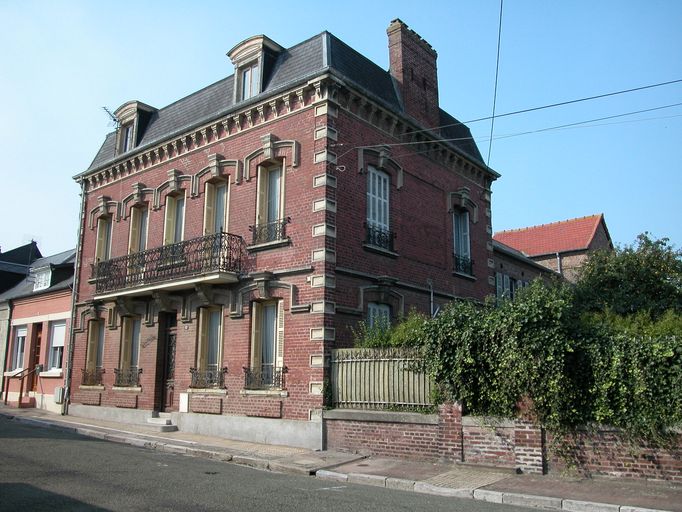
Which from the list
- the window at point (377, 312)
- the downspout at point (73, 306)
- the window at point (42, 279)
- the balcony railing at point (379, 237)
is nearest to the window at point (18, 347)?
the window at point (42, 279)

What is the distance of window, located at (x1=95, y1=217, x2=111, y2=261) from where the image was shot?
20953 mm

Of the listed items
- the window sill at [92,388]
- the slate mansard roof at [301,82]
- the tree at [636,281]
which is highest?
the slate mansard roof at [301,82]

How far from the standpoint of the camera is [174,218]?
60.1 ft

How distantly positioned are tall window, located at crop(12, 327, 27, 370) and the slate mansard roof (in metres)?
9.23

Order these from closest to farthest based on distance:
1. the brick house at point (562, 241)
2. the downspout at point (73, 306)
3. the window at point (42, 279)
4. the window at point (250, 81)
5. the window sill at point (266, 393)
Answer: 1. the window sill at point (266, 393)
2. the window at point (250, 81)
3. the downspout at point (73, 306)
4. the window at point (42, 279)
5. the brick house at point (562, 241)

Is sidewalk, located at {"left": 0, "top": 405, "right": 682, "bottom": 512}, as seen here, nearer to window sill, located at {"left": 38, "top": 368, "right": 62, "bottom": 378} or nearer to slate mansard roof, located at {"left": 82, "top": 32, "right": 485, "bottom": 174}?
window sill, located at {"left": 38, "top": 368, "right": 62, "bottom": 378}

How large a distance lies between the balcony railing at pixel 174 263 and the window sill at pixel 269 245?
1.31 ft

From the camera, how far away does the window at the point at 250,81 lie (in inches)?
650

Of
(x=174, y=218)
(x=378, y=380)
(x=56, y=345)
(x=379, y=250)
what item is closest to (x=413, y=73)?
(x=379, y=250)

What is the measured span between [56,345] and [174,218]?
27.0 ft

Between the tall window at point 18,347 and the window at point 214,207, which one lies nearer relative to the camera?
the window at point 214,207

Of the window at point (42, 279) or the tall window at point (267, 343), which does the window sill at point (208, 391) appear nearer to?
the tall window at point (267, 343)

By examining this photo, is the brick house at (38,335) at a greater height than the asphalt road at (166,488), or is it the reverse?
the brick house at (38,335)

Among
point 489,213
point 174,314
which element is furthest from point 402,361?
point 489,213
